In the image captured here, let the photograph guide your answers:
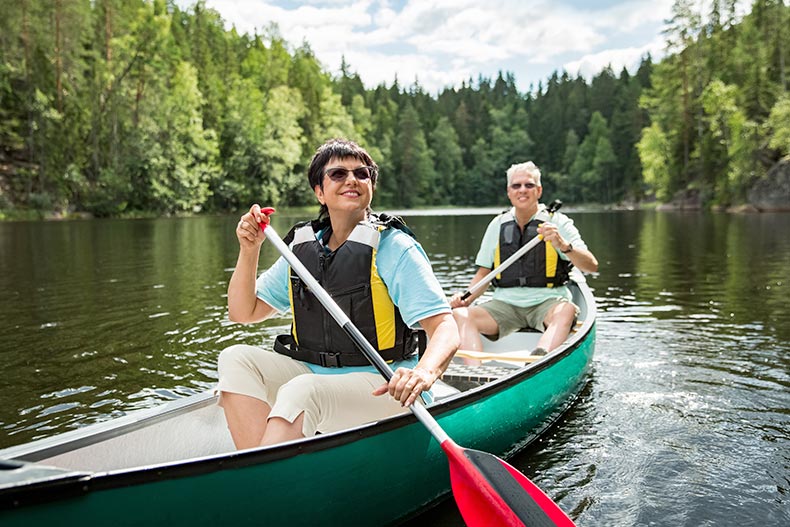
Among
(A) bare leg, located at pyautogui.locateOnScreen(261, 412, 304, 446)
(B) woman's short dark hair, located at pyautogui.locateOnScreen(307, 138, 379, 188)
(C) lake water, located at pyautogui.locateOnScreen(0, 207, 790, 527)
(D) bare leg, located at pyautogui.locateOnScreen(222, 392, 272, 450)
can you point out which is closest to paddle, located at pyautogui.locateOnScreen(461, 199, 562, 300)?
(C) lake water, located at pyautogui.locateOnScreen(0, 207, 790, 527)

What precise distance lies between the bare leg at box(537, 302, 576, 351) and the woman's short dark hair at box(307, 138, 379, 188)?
2.38 m

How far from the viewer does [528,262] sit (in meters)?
5.27

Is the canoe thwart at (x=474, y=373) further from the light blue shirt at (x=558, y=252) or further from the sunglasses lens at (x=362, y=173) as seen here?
the sunglasses lens at (x=362, y=173)

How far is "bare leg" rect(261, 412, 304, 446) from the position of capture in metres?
2.44

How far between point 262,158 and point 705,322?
119 feet

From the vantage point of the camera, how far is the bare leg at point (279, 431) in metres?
2.44

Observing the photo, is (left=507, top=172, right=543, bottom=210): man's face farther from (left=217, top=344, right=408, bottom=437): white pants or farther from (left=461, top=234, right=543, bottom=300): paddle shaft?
(left=217, top=344, right=408, bottom=437): white pants

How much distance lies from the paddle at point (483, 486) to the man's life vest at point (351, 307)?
0.42ft

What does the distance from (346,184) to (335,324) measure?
608 millimetres

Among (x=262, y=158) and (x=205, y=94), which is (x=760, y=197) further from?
(x=205, y=94)

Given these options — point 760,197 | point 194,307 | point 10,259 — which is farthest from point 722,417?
point 760,197

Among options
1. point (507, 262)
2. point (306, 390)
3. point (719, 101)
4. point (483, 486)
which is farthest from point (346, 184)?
point (719, 101)

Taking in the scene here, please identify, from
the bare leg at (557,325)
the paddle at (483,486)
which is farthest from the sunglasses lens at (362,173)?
the bare leg at (557,325)

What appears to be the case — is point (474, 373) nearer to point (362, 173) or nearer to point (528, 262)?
point (528, 262)
